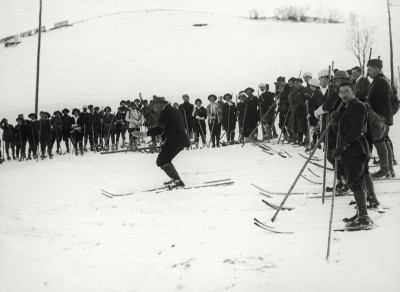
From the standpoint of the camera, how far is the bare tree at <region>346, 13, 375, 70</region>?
3269 centimetres

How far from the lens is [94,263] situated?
4.38 meters

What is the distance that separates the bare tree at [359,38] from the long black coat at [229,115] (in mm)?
20547

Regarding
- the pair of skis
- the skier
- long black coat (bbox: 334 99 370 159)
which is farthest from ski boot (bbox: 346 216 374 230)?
the pair of skis

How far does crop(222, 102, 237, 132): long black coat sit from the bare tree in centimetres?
2055

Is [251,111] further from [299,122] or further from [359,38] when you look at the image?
[359,38]

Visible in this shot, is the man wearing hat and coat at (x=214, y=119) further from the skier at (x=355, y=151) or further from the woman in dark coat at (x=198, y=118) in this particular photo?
the skier at (x=355, y=151)

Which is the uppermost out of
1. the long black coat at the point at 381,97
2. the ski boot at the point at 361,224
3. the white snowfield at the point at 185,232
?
the long black coat at the point at 381,97

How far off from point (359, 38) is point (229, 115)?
25607 millimetres

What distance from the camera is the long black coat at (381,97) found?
6055 millimetres

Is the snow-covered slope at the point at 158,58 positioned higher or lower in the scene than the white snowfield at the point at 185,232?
higher

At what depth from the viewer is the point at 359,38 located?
34.4 m

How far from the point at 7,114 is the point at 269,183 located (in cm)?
2205

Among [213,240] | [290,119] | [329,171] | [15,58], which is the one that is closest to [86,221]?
[213,240]

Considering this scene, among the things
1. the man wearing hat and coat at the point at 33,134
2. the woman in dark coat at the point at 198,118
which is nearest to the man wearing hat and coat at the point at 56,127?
the man wearing hat and coat at the point at 33,134
